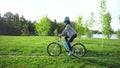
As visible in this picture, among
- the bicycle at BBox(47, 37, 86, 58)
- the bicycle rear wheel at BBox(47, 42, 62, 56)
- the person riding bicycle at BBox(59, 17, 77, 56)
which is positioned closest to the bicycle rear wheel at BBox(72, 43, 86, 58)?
the bicycle at BBox(47, 37, 86, 58)

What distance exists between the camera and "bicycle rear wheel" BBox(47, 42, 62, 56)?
1459 cm

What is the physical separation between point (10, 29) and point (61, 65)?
92797mm

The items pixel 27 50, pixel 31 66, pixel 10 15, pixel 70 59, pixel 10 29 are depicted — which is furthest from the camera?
pixel 10 15

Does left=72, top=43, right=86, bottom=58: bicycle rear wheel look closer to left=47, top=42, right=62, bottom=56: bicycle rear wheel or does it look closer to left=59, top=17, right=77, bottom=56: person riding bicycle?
left=59, top=17, right=77, bottom=56: person riding bicycle

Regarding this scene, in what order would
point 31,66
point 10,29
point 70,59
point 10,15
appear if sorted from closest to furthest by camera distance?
point 31,66 → point 70,59 → point 10,29 → point 10,15

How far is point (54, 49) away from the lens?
14.7m

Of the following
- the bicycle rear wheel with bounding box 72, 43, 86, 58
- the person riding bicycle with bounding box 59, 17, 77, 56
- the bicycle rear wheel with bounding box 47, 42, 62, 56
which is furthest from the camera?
the bicycle rear wheel with bounding box 47, 42, 62, 56

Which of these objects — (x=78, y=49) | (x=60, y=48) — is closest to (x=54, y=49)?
(x=60, y=48)

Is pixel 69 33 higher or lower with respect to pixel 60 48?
higher

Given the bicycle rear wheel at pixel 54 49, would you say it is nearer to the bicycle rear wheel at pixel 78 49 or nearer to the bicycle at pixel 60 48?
the bicycle at pixel 60 48

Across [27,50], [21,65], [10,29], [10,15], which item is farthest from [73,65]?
[10,15]

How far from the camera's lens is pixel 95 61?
1409 cm

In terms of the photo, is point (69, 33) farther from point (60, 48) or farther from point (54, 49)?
point (54, 49)

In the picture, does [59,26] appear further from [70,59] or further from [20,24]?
[70,59]
